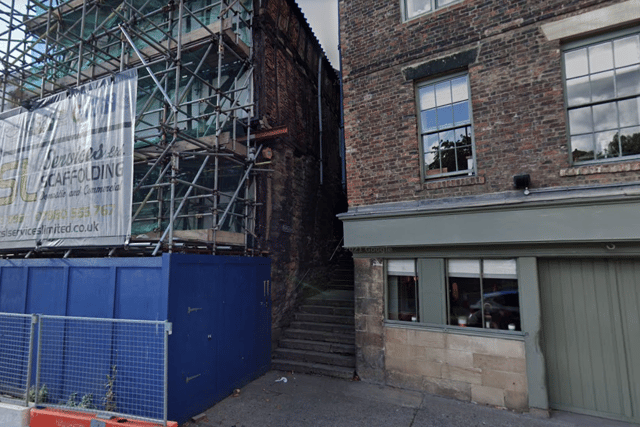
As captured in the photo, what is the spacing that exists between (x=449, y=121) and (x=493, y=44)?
58.4 inches

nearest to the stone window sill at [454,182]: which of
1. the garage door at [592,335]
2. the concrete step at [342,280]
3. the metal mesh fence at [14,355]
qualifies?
the garage door at [592,335]

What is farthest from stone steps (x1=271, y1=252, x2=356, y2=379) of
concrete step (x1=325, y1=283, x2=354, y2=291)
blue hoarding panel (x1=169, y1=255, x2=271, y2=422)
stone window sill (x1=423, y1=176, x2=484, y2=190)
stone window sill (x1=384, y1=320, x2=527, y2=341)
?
stone window sill (x1=423, y1=176, x2=484, y2=190)

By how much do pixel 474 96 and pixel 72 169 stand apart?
7.94 metres

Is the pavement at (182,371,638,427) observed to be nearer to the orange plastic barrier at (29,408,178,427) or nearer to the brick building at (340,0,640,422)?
the brick building at (340,0,640,422)

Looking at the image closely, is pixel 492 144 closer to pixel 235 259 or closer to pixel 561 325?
pixel 561 325

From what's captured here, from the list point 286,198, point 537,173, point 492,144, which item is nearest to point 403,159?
point 492,144

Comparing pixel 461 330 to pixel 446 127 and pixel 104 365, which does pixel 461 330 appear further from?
pixel 104 365

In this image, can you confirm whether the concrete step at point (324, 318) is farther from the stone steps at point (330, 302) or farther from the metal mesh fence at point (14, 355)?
the metal mesh fence at point (14, 355)

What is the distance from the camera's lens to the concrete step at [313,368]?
7.00m

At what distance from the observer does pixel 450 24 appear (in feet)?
21.2

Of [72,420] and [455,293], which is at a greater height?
[455,293]

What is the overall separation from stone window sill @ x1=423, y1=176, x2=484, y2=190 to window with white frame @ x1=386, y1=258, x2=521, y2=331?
1390 mm

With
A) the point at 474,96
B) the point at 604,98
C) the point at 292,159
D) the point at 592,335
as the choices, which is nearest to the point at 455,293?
the point at 592,335

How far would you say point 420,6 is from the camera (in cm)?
689
